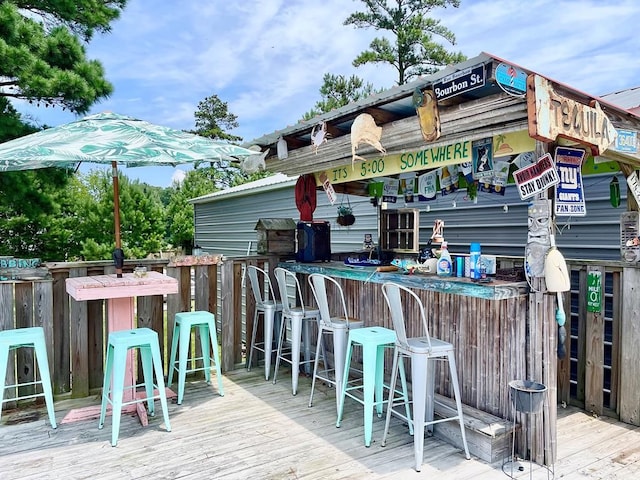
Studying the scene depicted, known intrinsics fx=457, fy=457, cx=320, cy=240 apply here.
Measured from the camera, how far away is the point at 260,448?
2.91 m

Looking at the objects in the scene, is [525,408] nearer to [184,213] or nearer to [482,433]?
[482,433]

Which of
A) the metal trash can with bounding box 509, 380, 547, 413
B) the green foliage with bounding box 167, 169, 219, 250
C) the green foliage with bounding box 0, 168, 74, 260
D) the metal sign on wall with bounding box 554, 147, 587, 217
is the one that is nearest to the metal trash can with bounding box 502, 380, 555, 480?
the metal trash can with bounding box 509, 380, 547, 413

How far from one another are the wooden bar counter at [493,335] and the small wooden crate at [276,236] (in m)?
1.20

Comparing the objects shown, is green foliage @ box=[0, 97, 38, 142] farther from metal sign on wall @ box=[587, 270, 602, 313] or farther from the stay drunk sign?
metal sign on wall @ box=[587, 270, 602, 313]

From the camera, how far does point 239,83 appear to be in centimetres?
2577

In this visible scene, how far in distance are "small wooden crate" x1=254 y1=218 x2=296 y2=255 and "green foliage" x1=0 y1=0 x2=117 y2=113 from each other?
14.2 ft

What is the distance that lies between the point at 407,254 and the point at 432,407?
5.38 ft

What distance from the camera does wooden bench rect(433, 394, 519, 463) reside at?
2.71 metres

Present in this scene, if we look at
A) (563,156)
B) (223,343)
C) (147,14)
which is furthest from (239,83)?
(563,156)

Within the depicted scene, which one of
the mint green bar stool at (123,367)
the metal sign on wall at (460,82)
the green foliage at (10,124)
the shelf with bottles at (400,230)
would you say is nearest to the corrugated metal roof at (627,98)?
the shelf with bottles at (400,230)

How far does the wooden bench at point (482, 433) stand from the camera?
107 inches

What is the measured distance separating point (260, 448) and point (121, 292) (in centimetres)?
148

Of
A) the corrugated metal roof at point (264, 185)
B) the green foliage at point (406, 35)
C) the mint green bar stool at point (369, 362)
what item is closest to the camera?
the mint green bar stool at point (369, 362)

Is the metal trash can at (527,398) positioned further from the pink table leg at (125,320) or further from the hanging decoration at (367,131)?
the pink table leg at (125,320)
